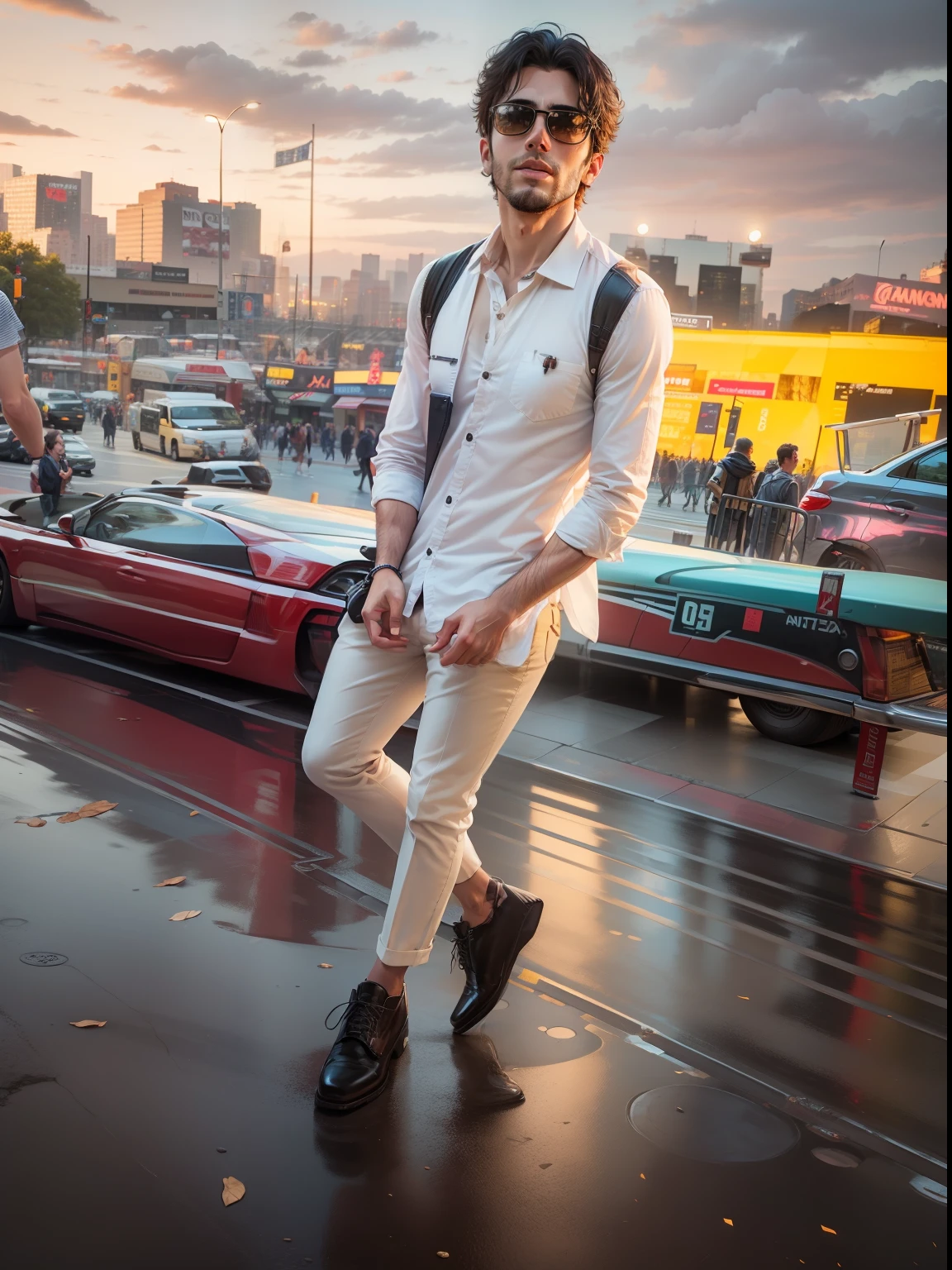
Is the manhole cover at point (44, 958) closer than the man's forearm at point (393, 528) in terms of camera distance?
No

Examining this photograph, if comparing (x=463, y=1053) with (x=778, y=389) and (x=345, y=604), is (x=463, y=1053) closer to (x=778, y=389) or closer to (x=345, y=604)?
(x=345, y=604)

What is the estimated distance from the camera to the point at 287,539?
20.7ft

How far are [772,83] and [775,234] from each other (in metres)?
1.02

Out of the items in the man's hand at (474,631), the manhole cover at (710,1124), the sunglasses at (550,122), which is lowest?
the manhole cover at (710,1124)

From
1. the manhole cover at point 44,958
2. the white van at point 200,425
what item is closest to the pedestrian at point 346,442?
the white van at point 200,425

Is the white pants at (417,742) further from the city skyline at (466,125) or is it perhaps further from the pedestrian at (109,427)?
the pedestrian at (109,427)

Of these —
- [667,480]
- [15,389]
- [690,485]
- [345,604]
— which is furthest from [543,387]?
[690,485]

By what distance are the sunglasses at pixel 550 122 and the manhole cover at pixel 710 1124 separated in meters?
2.15

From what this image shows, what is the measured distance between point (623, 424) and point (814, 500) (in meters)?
6.38

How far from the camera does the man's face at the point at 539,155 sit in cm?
221

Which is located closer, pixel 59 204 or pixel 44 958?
pixel 44 958

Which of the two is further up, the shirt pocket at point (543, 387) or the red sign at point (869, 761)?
the shirt pocket at point (543, 387)

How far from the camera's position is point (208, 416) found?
1215 centimetres

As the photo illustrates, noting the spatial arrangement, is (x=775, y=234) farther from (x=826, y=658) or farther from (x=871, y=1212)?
(x=871, y=1212)
